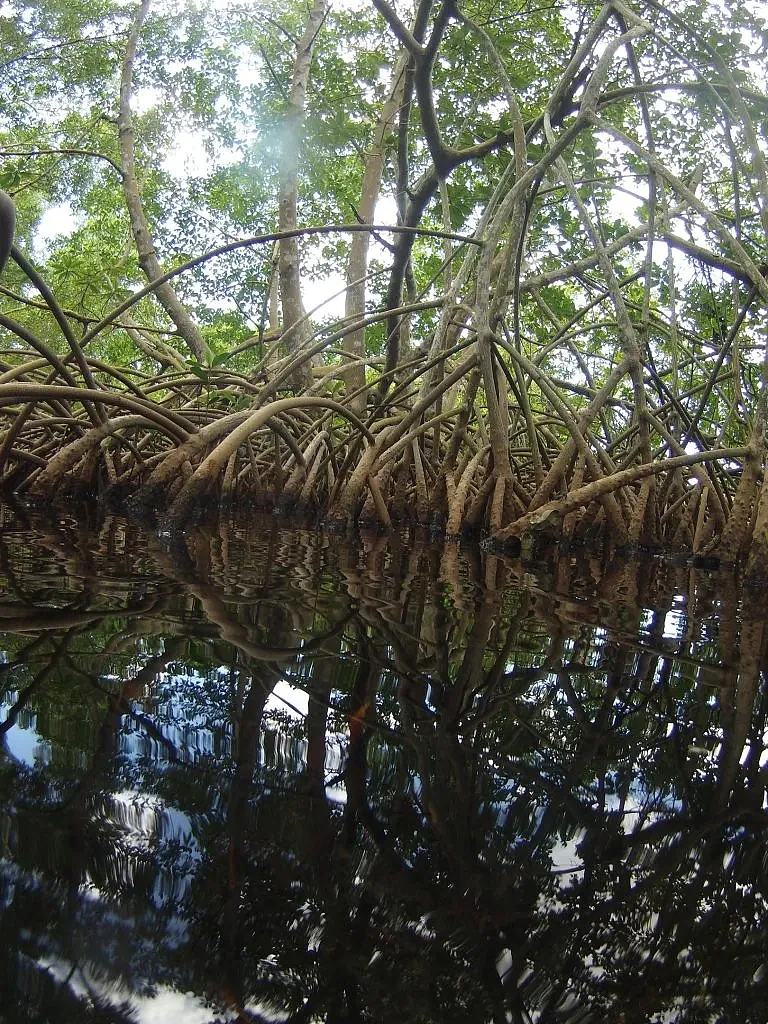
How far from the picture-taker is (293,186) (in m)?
5.48

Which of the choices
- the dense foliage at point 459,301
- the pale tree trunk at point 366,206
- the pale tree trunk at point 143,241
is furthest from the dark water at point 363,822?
the pale tree trunk at point 143,241

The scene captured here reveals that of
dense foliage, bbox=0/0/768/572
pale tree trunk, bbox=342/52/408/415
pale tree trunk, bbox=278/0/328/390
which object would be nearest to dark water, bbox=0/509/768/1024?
dense foliage, bbox=0/0/768/572

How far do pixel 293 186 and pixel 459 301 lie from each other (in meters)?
2.02

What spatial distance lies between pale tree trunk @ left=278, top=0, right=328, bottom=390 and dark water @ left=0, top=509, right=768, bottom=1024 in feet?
14.0

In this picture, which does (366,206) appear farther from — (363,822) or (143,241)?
(363,822)

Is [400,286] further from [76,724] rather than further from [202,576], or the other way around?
[76,724]

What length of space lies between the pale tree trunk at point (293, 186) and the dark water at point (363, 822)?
426 centimetres

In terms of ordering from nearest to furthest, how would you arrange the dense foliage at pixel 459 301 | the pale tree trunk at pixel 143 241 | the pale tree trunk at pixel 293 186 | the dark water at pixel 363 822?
1. the dark water at pixel 363 822
2. the dense foliage at pixel 459 301
3. the pale tree trunk at pixel 293 186
4. the pale tree trunk at pixel 143 241

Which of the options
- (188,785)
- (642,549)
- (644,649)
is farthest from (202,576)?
(642,549)

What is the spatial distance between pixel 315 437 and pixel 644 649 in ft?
9.97

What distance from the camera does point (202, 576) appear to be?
1.80 m

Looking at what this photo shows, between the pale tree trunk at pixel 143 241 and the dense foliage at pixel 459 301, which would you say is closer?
the dense foliage at pixel 459 301

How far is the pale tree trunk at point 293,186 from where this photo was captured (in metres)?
5.35

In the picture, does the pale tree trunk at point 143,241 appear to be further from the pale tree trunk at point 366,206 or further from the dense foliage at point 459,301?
the pale tree trunk at point 366,206
